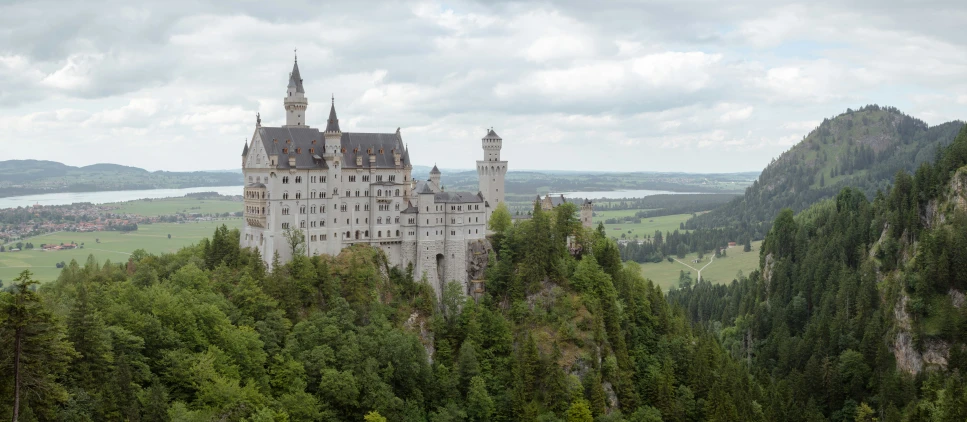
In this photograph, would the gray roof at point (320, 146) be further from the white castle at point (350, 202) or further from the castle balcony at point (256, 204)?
the castle balcony at point (256, 204)

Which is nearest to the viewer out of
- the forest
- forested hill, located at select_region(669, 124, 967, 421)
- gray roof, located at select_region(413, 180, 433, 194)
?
the forest

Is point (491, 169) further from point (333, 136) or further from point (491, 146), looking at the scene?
point (333, 136)

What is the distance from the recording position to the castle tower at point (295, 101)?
104875 millimetres

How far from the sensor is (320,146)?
338 ft

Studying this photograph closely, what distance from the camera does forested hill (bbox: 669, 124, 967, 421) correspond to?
11862 cm

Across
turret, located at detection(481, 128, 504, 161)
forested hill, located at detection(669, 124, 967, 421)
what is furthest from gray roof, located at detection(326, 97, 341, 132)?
forested hill, located at detection(669, 124, 967, 421)

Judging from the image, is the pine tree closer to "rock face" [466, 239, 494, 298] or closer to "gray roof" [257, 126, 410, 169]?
"gray roof" [257, 126, 410, 169]

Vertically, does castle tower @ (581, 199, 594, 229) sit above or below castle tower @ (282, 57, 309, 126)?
below

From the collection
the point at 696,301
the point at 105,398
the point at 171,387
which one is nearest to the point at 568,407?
the point at 171,387

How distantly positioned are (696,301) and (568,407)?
100983mm

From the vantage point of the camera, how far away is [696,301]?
189 meters

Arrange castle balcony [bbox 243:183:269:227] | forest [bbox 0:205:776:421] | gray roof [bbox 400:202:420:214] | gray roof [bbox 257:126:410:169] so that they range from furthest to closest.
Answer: gray roof [bbox 400:202:420:214], gray roof [bbox 257:126:410:169], castle balcony [bbox 243:183:269:227], forest [bbox 0:205:776:421]

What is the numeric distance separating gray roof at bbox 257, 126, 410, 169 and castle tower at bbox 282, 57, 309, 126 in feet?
10.6

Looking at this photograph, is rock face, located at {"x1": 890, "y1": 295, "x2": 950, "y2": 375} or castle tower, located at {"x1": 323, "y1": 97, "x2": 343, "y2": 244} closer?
castle tower, located at {"x1": 323, "y1": 97, "x2": 343, "y2": 244}
